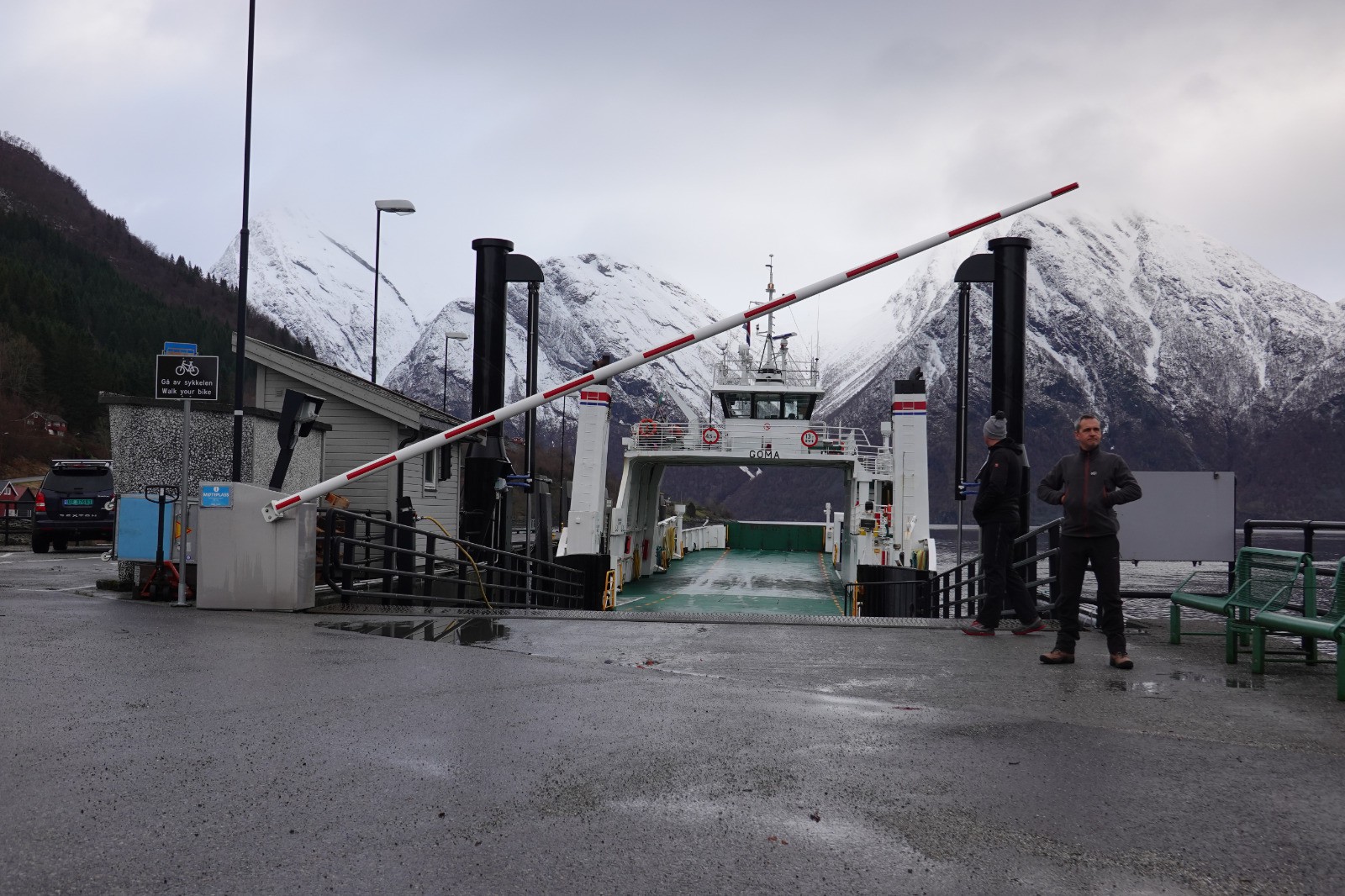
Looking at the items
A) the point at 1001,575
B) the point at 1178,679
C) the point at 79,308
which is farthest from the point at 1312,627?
the point at 79,308

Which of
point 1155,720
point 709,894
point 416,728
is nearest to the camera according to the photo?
point 709,894

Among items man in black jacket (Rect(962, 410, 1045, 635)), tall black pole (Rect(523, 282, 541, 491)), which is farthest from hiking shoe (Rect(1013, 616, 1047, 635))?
tall black pole (Rect(523, 282, 541, 491))

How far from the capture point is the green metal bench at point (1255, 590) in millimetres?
7961

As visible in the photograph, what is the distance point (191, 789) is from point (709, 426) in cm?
2524

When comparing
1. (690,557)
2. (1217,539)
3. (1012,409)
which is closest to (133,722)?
(1217,539)

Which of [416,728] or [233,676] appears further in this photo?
[233,676]

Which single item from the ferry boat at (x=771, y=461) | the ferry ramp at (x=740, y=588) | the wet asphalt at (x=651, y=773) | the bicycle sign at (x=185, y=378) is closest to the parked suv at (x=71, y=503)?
the ferry boat at (x=771, y=461)

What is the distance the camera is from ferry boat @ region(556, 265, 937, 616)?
24031 mm

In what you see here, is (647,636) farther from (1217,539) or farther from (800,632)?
(1217,539)

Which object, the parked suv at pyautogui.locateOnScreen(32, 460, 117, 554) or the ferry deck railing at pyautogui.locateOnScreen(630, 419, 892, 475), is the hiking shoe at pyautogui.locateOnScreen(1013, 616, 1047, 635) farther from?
the parked suv at pyautogui.locateOnScreen(32, 460, 117, 554)

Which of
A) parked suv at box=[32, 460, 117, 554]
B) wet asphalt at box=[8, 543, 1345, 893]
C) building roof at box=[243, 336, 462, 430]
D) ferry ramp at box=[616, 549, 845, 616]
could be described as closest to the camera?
wet asphalt at box=[8, 543, 1345, 893]

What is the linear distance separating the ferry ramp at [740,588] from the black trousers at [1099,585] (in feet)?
28.9

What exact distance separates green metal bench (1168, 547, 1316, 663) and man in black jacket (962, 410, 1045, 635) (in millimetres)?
1385

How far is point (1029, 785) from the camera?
4.79 metres
